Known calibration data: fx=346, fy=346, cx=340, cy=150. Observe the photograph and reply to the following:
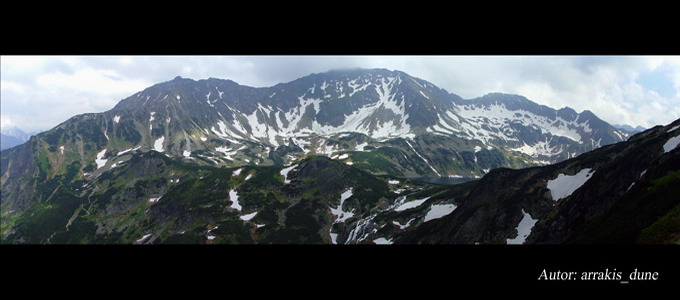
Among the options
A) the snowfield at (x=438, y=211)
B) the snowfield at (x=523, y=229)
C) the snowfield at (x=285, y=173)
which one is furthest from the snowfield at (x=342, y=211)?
the snowfield at (x=523, y=229)

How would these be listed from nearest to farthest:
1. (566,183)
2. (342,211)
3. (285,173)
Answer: (566,183)
(342,211)
(285,173)

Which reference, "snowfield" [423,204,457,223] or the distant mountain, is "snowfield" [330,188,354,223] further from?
the distant mountain

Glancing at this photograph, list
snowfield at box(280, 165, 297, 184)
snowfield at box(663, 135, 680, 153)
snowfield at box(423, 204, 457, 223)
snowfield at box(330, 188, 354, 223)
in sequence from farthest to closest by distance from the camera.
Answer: snowfield at box(280, 165, 297, 184) < snowfield at box(330, 188, 354, 223) < snowfield at box(423, 204, 457, 223) < snowfield at box(663, 135, 680, 153)

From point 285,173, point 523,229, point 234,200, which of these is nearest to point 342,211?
point 285,173

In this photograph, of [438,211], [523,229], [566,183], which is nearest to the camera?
[523,229]

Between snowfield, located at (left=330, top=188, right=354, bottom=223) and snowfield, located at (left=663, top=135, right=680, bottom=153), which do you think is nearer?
snowfield, located at (left=663, top=135, right=680, bottom=153)

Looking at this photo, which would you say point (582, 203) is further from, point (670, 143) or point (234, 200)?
point (234, 200)

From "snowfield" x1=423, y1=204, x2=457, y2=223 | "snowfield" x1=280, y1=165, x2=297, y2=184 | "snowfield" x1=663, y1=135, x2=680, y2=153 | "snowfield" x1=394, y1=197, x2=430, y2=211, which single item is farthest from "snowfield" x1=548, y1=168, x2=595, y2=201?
"snowfield" x1=280, y1=165, x2=297, y2=184

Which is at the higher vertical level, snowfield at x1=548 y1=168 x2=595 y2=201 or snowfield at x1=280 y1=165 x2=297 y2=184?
snowfield at x1=280 y1=165 x2=297 y2=184

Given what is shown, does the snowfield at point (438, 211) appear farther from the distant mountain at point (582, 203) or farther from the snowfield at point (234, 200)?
the snowfield at point (234, 200)
